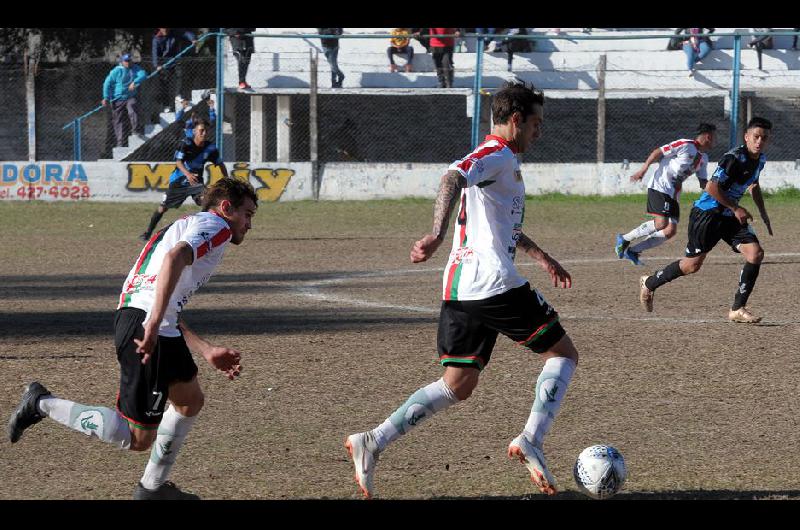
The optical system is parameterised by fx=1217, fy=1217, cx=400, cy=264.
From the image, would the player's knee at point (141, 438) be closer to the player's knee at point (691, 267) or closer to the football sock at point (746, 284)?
the football sock at point (746, 284)

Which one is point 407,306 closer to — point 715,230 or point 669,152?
point 715,230

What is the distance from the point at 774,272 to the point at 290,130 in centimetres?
1555

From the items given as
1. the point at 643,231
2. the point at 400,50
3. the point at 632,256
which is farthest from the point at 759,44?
the point at 632,256

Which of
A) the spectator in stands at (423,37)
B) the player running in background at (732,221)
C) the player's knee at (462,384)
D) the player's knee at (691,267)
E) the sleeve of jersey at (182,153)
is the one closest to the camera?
the player's knee at (462,384)

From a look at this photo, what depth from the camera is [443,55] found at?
2838 centimetres

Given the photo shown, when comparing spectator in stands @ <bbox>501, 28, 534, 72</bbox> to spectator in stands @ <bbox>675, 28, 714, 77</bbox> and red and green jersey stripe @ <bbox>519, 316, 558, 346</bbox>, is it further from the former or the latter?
red and green jersey stripe @ <bbox>519, 316, 558, 346</bbox>

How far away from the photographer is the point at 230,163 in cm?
2672

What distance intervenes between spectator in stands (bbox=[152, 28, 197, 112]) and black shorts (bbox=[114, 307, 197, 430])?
2339 cm

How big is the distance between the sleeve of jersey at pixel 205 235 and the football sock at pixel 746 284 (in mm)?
6763

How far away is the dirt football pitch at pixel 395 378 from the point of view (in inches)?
252

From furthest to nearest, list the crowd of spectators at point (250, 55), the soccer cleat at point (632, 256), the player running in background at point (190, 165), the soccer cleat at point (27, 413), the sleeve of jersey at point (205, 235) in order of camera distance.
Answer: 1. the crowd of spectators at point (250, 55)
2. the player running in background at point (190, 165)
3. the soccer cleat at point (632, 256)
4. the soccer cleat at point (27, 413)
5. the sleeve of jersey at point (205, 235)

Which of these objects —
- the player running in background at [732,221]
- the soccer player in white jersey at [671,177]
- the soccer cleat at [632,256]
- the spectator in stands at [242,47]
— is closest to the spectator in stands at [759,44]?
the spectator in stands at [242,47]

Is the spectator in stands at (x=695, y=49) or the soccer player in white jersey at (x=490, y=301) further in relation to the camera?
the spectator in stands at (x=695, y=49)

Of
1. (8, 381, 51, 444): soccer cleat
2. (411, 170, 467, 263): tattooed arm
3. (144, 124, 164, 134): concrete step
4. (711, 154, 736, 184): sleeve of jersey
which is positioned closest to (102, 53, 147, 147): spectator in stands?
(144, 124, 164, 134): concrete step
